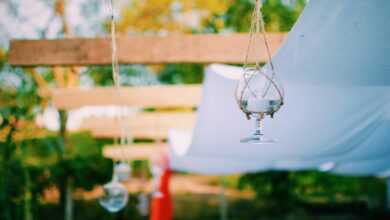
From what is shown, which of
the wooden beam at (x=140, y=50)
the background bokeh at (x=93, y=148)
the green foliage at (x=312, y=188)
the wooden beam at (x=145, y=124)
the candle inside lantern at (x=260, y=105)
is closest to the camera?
the candle inside lantern at (x=260, y=105)

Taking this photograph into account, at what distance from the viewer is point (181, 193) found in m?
12.1

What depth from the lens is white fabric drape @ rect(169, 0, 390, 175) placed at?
4.96 ft

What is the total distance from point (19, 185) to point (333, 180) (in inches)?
247

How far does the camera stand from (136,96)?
475 cm

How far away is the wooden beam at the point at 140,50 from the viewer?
2521 mm

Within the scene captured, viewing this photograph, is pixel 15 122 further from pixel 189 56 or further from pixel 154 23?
pixel 154 23

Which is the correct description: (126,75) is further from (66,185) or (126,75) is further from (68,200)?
(68,200)

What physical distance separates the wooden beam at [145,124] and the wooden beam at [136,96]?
884mm

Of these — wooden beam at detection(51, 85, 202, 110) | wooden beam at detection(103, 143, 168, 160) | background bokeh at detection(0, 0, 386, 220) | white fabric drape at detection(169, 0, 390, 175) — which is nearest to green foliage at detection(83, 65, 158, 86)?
background bokeh at detection(0, 0, 386, 220)

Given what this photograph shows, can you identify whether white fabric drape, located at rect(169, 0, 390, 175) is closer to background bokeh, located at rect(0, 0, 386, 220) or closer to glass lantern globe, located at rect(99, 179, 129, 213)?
glass lantern globe, located at rect(99, 179, 129, 213)

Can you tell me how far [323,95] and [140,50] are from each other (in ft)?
3.76

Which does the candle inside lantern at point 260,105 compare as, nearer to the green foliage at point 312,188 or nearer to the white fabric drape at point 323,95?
the white fabric drape at point 323,95

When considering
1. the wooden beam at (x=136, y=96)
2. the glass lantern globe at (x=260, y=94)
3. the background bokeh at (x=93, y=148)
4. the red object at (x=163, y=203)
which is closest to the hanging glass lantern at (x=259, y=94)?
the glass lantern globe at (x=260, y=94)

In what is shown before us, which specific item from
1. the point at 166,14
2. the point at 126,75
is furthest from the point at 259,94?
the point at 126,75
